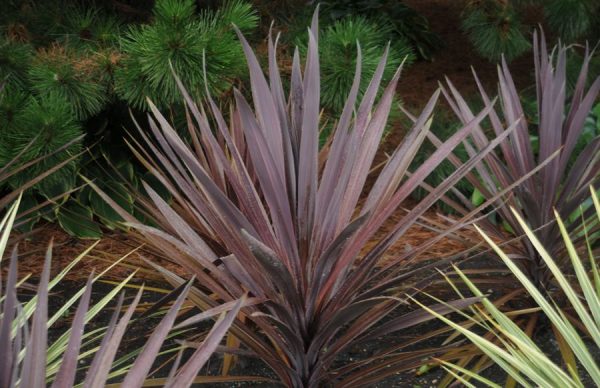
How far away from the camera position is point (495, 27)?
3.88 m

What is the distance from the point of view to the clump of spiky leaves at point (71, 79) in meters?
3.06

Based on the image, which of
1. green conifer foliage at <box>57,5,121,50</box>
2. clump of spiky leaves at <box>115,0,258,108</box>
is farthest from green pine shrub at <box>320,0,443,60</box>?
clump of spiky leaves at <box>115,0,258,108</box>

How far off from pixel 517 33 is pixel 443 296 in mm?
1541

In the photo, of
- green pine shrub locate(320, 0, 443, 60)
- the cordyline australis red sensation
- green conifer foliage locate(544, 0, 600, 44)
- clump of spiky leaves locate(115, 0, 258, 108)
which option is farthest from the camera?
green pine shrub locate(320, 0, 443, 60)

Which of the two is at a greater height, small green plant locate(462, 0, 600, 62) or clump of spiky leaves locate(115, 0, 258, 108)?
small green plant locate(462, 0, 600, 62)

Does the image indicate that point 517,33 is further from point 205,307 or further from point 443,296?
point 205,307

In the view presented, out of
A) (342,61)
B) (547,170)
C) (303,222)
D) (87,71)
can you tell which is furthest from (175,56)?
(547,170)

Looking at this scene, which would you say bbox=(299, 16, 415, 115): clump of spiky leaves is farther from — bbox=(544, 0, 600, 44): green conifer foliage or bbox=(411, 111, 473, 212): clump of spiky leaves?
bbox=(544, 0, 600, 44): green conifer foliage

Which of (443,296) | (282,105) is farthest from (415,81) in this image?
(282,105)

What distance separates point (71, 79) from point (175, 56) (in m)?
0.52

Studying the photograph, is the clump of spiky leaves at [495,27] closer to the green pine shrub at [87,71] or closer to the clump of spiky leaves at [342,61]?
the clump of spiky leaves at [342,61]

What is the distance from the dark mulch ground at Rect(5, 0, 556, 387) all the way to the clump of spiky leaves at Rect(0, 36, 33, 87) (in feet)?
2.37

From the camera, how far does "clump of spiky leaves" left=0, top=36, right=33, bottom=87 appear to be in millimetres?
3240

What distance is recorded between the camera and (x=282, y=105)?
2.02m
